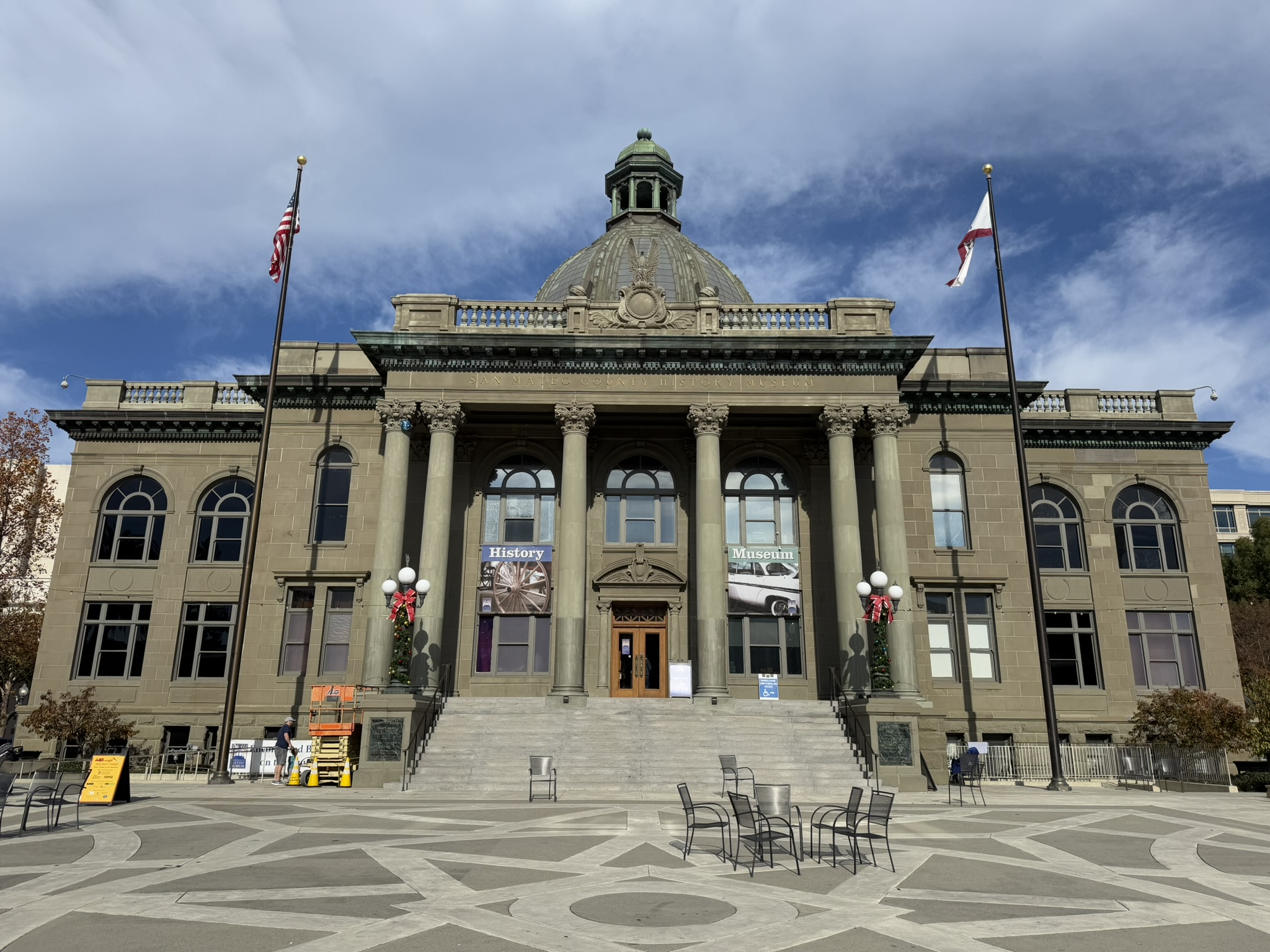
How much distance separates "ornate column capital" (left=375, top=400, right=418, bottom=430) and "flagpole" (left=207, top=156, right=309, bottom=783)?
11.1 feet

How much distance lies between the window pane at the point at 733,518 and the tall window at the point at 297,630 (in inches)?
570

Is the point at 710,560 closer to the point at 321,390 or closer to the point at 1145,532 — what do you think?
the point at 321,390

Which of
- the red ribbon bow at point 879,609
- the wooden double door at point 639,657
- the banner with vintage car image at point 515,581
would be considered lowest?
the wooden double door at point 639,657

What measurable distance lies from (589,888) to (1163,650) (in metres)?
29.4

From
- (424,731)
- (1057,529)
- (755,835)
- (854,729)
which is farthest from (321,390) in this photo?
(1057,529)

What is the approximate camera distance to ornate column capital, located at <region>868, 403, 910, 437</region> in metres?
29.0

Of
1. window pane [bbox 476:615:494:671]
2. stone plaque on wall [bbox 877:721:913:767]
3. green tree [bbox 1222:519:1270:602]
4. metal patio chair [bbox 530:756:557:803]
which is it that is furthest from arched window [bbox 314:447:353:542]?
green tree [bbox 1222:519:1270:602]

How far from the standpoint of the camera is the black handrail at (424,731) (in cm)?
2295

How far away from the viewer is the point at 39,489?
44.9 metres

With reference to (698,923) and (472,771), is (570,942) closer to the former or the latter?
(698,923)

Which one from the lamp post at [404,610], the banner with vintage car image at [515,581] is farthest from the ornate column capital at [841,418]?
the lamp post at [404,610]

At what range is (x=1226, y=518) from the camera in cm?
8719

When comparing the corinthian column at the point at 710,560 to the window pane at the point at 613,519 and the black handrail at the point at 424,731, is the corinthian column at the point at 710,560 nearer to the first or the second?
the window pane at the point at 613,519

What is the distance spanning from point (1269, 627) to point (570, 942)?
53655 millimetres
